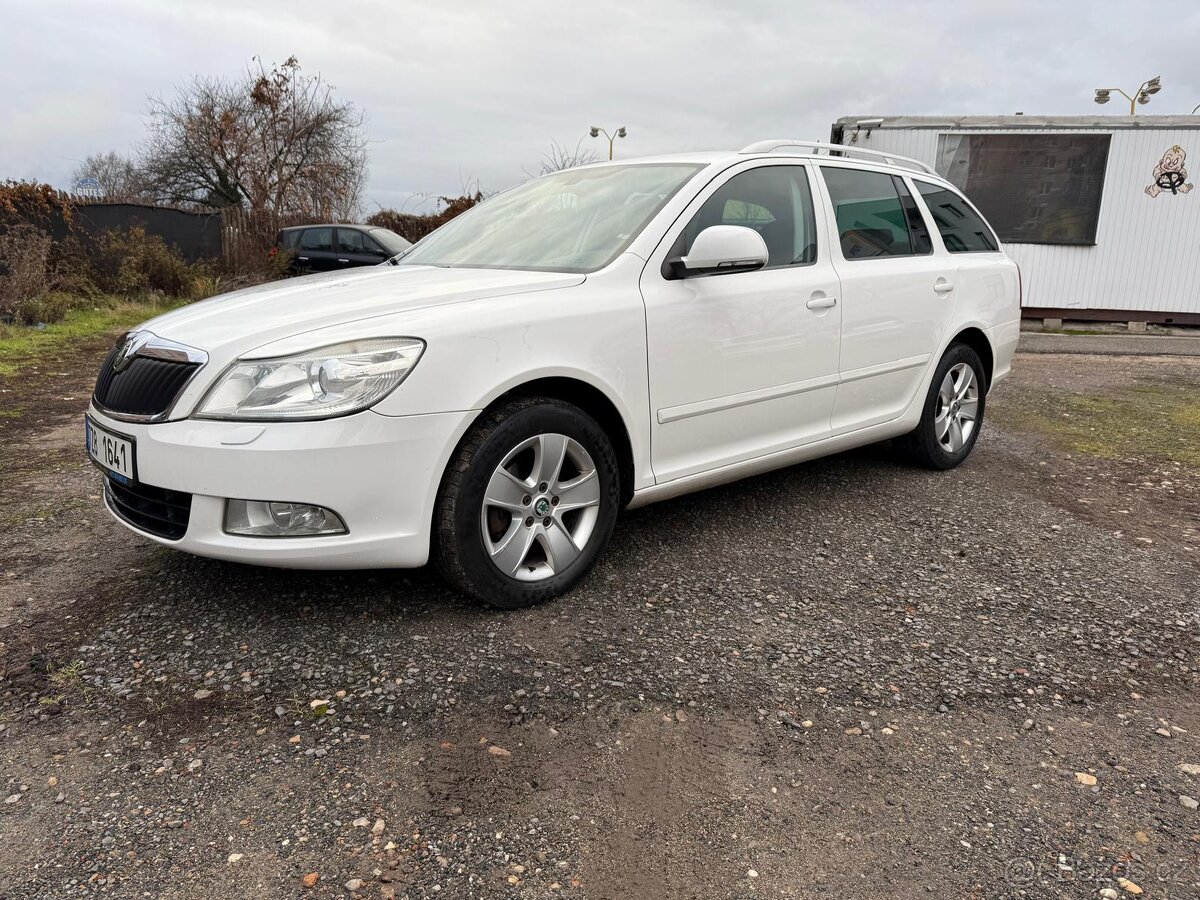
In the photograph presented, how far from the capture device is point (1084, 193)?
41.6 ft

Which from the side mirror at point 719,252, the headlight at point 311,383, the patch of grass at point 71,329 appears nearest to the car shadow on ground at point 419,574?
the headlight at point 311,383

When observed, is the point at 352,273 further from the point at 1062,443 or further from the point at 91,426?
the point at 1062,443

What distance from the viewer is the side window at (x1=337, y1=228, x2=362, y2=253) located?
14527 mm

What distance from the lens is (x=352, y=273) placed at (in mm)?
3723

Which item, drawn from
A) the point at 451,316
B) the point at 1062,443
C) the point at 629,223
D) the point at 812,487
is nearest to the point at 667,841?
the point at 451,316

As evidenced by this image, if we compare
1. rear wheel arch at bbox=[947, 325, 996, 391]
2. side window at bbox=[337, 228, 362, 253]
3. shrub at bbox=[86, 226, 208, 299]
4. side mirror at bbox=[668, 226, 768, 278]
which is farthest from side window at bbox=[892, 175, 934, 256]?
shrub at bbox=[86, 226, 208, 299]

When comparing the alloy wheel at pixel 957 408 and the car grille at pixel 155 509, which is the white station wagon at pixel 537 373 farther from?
the alloy wheel at pixel 957 408

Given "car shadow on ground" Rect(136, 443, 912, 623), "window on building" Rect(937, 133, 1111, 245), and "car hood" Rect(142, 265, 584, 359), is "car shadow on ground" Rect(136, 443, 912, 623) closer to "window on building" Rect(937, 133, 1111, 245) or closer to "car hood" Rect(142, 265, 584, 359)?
"car hood" Rect(142, 265, 584, 359)

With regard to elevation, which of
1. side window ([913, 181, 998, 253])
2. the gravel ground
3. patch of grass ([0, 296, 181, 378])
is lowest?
the gravel ground

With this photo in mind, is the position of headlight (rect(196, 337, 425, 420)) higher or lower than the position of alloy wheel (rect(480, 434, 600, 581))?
higher

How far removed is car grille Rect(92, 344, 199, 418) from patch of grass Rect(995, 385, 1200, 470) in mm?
5332

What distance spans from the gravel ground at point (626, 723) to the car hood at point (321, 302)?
37.5 inches

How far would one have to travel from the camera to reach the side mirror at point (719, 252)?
3.27 metres

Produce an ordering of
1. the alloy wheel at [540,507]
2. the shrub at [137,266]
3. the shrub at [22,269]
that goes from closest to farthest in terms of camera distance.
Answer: the alloy wheel at [540,507], the shrub at [22,269], the shrub at [137,266]
